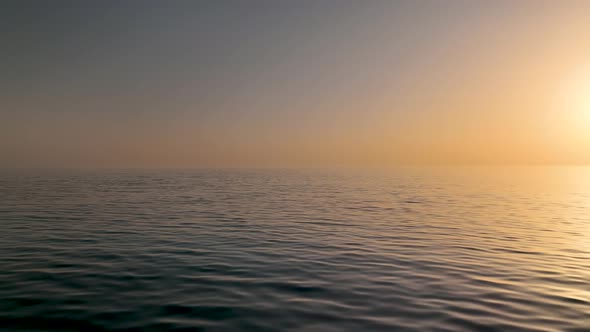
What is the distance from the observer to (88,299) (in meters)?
Result: 9.23

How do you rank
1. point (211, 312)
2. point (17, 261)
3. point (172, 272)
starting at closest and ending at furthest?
point (211, 312)
point (172, 272)
point (17, 261)

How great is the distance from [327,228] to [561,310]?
13195 millimetres

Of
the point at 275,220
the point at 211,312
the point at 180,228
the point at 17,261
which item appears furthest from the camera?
the point at 275,220

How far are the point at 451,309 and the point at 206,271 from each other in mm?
7206

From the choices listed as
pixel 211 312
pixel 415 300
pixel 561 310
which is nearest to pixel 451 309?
pixel 415 300

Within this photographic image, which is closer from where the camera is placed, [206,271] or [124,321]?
[124,321]

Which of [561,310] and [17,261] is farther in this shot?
[17,261]

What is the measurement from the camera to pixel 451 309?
8859mm

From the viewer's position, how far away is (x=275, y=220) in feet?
79.7

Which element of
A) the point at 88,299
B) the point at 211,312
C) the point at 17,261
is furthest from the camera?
the point at 17,261

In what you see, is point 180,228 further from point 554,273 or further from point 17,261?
point 554,273

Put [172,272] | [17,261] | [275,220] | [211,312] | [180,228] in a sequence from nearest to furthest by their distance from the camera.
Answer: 1. [211,312]
2. [172,272]
3. [17,261]
4. [180,228]
5. [275,220]

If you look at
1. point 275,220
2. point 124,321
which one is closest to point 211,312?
point 124,321

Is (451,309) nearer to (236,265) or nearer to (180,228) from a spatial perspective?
(236,265)
